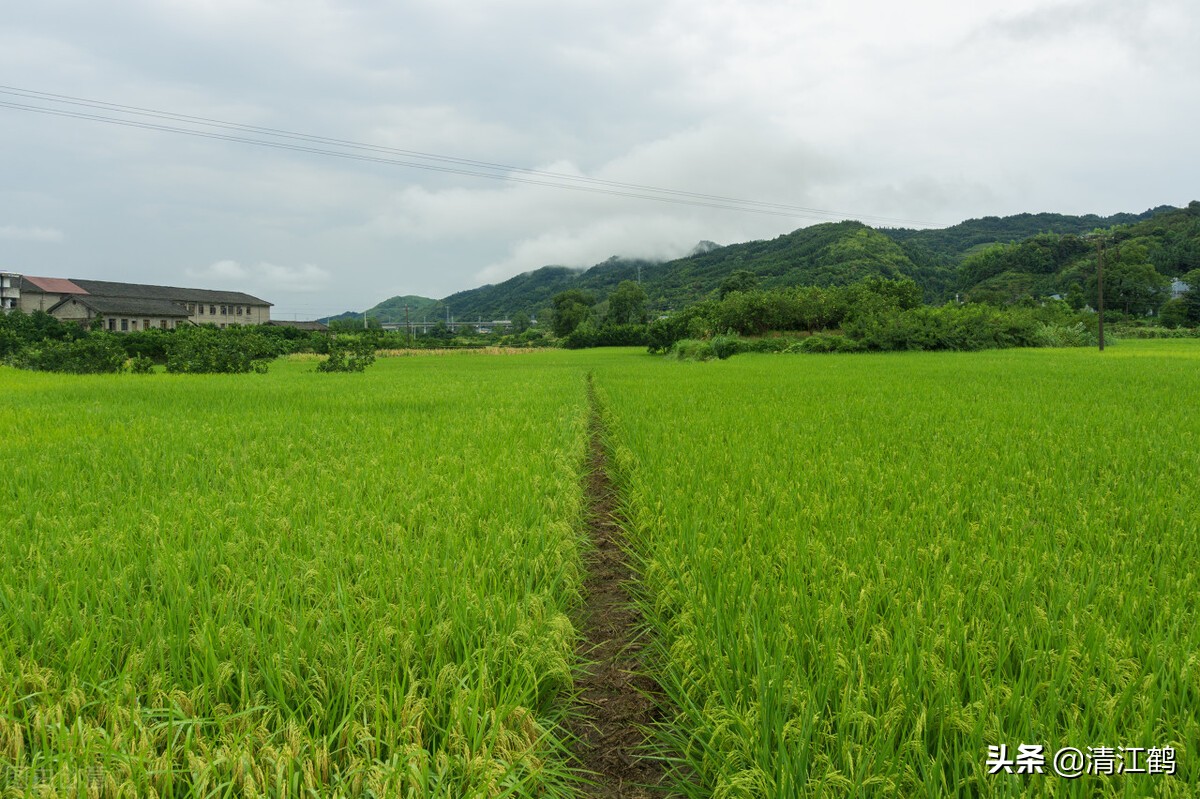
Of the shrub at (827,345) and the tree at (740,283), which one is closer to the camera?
the shrub at (827,345)

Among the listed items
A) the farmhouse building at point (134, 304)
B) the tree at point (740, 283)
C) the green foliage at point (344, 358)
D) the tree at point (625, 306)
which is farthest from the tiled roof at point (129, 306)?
the tree at point (740, 283)

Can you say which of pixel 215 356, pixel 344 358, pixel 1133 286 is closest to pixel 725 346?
pixel 344 358

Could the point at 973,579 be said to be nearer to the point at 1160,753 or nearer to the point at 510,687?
the point at 1160,753

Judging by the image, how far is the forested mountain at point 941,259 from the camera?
203ft

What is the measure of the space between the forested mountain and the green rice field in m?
52.4

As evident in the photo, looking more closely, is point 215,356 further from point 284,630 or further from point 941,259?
point 941,259

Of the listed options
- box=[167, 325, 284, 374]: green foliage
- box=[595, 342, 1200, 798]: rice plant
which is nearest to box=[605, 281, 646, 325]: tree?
box=[167, 325, 284, 374]: green foliage

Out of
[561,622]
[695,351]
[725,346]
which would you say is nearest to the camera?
[561,622]

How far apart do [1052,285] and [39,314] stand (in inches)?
3329

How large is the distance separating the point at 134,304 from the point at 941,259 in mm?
91633

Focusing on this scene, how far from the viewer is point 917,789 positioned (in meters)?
1.51

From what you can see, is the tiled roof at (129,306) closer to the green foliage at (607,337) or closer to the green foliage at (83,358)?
the green foliage at (83,358)

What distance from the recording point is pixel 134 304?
183 feet

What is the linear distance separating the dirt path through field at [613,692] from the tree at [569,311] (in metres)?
68.1
